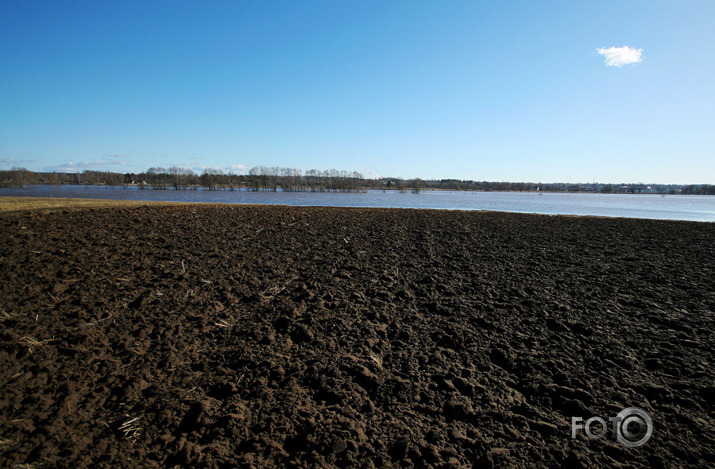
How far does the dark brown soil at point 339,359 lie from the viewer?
2898 mm

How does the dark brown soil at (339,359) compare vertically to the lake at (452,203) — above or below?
below

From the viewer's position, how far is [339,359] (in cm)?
405

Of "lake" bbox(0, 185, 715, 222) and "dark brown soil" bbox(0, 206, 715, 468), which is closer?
"dark brown soil" bbox(0, 206, 715, 468)

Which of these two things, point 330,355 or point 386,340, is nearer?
point 330,355

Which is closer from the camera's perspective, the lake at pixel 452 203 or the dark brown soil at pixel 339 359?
the dark brown soil at pixel 339 359

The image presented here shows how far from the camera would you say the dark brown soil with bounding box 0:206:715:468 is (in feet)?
9.51

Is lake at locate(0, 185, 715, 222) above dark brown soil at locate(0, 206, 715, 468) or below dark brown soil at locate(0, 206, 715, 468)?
Answer: above

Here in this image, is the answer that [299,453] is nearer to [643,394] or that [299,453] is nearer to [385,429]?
[385,429]

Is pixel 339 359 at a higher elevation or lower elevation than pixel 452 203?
lower

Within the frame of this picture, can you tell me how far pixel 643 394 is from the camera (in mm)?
3604

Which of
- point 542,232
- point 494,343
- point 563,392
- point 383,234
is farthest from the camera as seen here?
point 542,232

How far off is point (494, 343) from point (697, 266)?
8.52 meters

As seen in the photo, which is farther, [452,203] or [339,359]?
[452,203]

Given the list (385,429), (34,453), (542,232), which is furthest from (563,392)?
(542,232)
